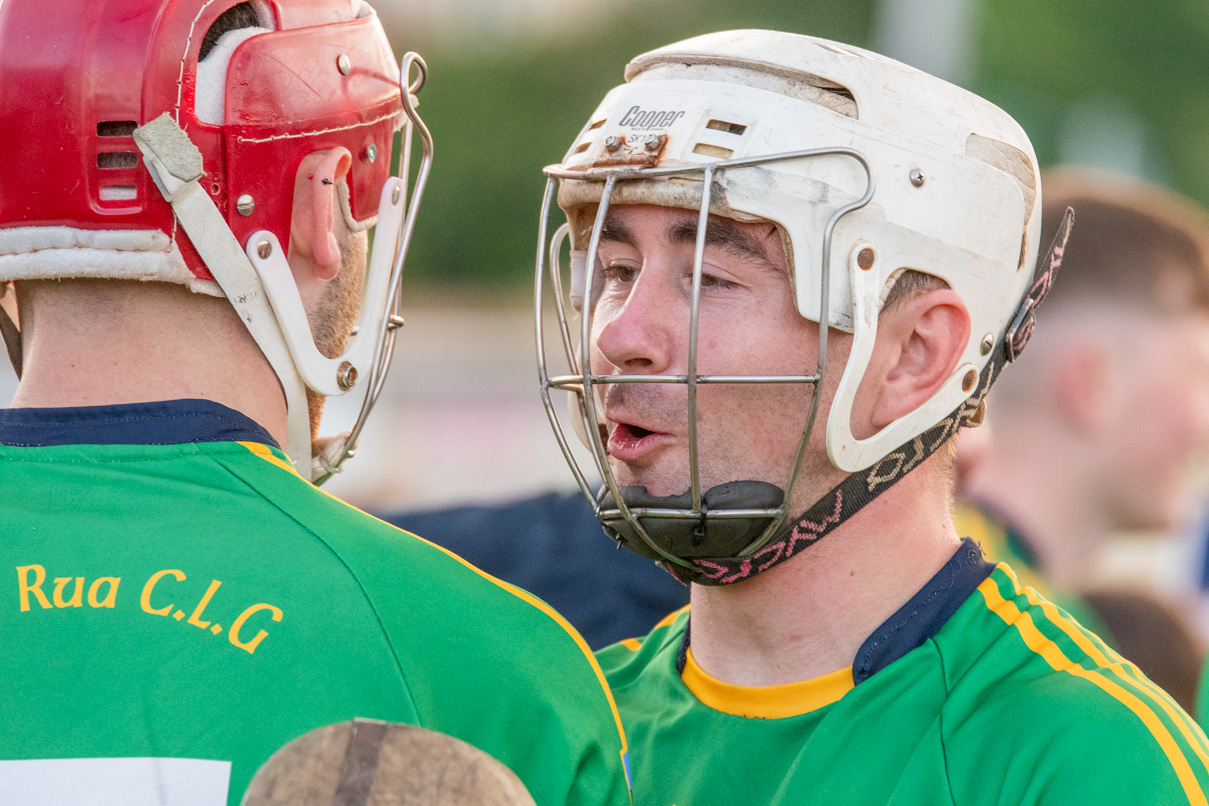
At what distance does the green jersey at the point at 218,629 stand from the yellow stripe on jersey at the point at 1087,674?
0.72 meters

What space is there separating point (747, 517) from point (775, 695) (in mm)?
346

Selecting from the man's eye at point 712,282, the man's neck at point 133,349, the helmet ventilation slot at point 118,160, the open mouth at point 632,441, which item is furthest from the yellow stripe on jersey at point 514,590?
the man's eye at point 712,282

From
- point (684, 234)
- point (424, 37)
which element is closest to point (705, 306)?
point (684, 234)

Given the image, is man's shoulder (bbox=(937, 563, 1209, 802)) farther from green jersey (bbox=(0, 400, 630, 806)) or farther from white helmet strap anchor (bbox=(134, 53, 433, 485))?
white helmet strap anchor (bbox=(134, 53, 433, 485))

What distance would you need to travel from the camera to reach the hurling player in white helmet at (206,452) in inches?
69.9

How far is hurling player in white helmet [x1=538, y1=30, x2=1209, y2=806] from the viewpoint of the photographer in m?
2.24

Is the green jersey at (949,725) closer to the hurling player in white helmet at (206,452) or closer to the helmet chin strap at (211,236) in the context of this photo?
the hurling player in white helmet at (206,452)

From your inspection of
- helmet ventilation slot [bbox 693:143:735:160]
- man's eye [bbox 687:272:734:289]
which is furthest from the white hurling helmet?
man's eye [bbox 687:272:734:289]

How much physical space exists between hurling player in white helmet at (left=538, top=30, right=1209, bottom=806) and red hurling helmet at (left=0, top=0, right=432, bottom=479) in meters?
0.50

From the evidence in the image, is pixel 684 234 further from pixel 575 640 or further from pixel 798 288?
pixel 575 640

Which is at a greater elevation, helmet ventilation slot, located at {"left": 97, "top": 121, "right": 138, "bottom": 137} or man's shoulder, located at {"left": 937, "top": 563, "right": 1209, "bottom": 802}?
helmet ventilation slot, located at {"left": 97, "top": 121, "right": 138, "bottom": 137}

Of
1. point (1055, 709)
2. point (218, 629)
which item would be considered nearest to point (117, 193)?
point (218, 629)

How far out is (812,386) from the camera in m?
2.30

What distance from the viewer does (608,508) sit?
94.8 inches
